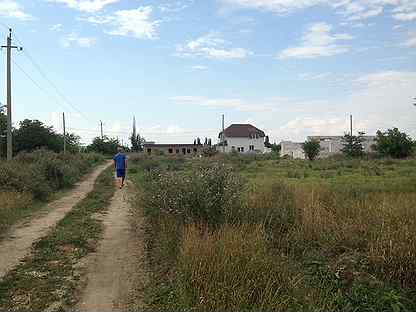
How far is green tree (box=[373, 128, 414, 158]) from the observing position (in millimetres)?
58416

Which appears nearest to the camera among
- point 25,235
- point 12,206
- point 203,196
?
point 203,196

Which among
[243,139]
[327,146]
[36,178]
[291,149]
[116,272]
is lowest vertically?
[116,272]

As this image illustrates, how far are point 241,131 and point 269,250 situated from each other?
9230cm

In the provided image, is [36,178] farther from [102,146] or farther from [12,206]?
[102,146]

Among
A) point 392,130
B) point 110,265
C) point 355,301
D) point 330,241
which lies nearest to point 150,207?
point 110,265

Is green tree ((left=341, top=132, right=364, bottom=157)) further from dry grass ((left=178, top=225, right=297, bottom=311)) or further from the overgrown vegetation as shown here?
dry grass ((left=178, top=225, right=297, bottom=311))

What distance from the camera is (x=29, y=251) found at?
770 cm

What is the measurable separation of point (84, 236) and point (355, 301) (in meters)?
5.76

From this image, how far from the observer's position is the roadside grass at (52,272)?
17.3 feet

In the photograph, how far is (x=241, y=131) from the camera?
9806 cm

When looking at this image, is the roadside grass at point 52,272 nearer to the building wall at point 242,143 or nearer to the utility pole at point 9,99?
the utility pole at point 9,99

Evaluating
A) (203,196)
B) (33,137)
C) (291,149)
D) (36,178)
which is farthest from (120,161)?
(291,149)

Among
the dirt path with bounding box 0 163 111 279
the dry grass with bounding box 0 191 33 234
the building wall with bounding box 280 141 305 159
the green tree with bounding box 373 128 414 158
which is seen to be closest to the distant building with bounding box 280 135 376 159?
the building wall with bounding box 280 141 305 159

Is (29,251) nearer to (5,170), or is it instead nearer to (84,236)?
(84,236)
